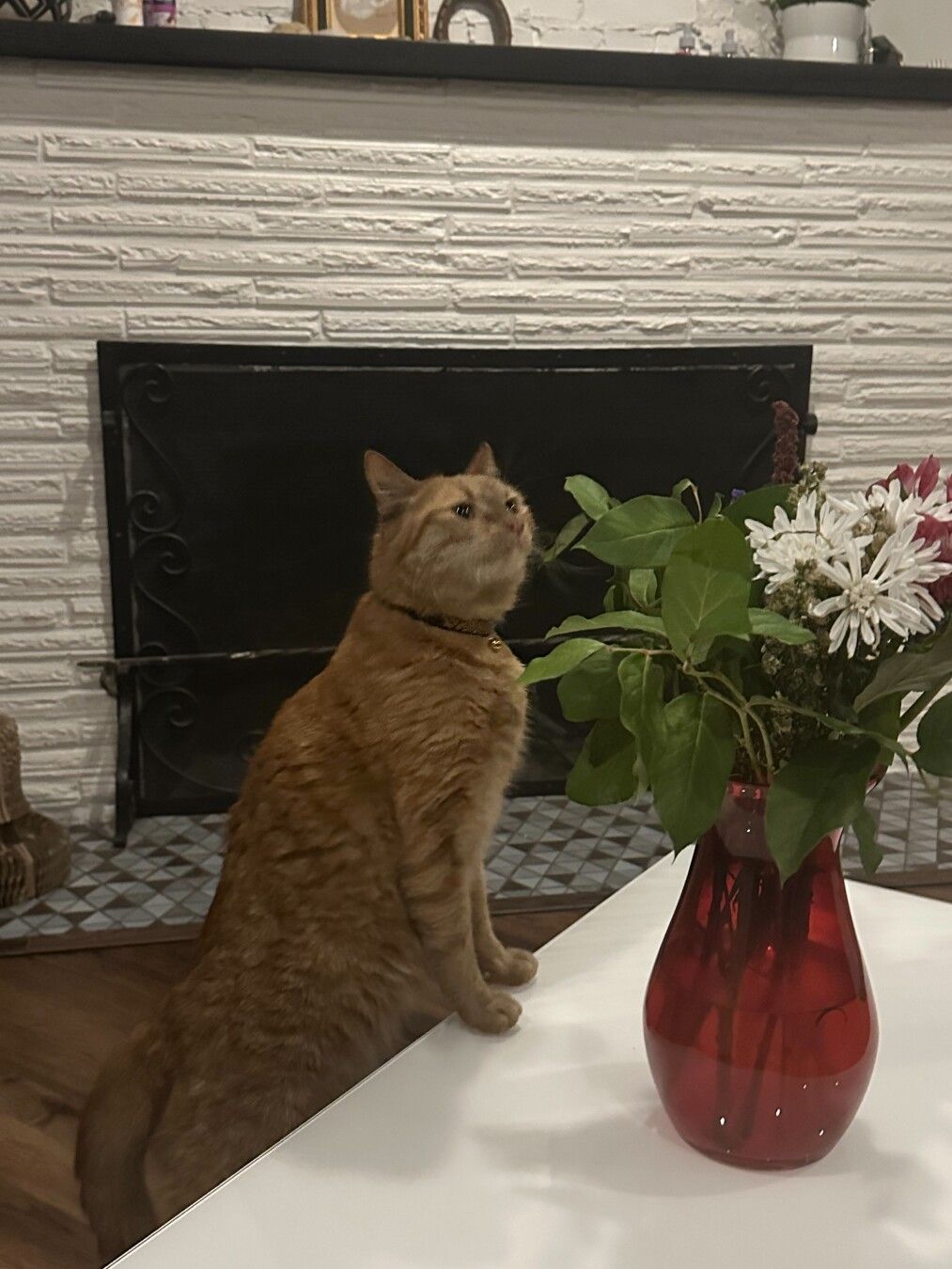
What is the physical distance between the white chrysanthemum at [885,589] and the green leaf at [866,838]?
113 mm

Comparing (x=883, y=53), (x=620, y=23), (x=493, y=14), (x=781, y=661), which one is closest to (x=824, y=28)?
(x=883, y=53)

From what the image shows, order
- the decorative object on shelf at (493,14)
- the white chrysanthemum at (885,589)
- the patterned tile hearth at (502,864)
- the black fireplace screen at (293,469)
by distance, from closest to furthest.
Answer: the white chrysanthemum at (885,589) → the patterned tile hearth at (502,864) → the black fireplace screen at (293,469) → the decorative object on shelf at (493,14)

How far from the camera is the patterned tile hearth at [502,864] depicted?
203 cm

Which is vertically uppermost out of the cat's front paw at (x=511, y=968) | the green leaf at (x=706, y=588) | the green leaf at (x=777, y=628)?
the green leaf at (x=706, y=588)

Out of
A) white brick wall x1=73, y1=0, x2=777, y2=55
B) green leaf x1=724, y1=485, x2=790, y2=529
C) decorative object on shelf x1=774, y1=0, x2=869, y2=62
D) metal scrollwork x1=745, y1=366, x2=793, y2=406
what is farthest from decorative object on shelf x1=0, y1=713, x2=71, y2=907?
decorative object on shelf x1=774, y1=0, x2=869, y2=62

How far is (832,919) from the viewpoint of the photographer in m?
0.73

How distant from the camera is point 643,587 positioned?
30.8 inches

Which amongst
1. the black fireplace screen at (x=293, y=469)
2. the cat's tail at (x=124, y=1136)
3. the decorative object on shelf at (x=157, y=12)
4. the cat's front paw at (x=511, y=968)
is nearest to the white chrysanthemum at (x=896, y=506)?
the cat's front paw at (x=511, y=968)

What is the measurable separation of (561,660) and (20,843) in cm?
175

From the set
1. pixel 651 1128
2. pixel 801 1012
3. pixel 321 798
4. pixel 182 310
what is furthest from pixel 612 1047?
pixel 182 310

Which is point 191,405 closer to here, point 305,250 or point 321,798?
point 305,250

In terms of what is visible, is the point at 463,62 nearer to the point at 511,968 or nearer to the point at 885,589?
the point at 511,968

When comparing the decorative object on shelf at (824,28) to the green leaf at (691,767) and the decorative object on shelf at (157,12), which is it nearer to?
the decorative object on shelf at (157,12)

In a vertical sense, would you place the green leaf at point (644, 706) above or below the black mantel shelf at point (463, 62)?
below
